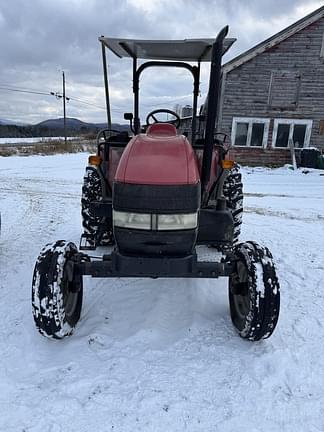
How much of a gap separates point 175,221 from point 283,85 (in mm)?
12545

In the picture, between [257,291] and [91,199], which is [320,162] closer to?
[91,199]

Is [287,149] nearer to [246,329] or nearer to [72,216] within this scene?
[72,216]

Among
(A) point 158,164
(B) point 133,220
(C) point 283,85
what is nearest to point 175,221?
(B) point 133,220

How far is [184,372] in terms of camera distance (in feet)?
6.42

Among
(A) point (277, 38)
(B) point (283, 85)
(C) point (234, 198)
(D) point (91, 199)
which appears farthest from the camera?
(B) point (283, 85)

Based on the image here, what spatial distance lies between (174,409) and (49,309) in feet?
2.89

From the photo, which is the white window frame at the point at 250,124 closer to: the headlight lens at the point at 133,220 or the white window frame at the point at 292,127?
the white window frame at the point at 292,127

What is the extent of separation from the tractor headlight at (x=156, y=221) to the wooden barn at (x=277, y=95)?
468 inches

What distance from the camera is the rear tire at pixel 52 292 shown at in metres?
2.01

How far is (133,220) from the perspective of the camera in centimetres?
203

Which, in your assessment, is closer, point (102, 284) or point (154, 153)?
point (154, 153)

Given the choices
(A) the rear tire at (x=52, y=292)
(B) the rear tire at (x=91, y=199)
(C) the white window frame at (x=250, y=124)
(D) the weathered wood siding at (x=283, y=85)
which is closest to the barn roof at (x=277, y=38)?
(D) the weathered wood siding at (x=283, y=85)

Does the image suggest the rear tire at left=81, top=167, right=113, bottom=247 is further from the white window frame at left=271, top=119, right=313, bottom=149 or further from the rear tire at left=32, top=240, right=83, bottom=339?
the white window frame at left=271, top=119, right=313, bottom=149

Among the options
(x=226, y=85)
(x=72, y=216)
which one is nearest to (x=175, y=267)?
(x=72, y=216)
